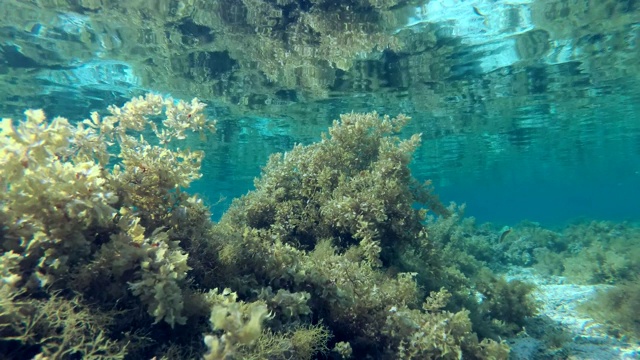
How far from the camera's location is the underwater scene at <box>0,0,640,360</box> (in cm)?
309

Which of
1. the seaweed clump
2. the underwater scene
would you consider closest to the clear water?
the underwater scene

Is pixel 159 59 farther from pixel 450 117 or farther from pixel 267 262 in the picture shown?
pixel 450 117

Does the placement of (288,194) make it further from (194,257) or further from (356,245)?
(194,257)

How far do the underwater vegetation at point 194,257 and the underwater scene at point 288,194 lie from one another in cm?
2

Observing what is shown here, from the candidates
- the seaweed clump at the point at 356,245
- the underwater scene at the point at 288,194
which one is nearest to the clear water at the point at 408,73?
the underwater scene at the point at 288,194

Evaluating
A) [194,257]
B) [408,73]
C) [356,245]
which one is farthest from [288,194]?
[408,73]

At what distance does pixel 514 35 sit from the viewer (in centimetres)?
1311

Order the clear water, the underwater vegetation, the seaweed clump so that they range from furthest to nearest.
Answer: the clear water, the seaweed clump, the underwater vegetation

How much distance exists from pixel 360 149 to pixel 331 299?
357cm

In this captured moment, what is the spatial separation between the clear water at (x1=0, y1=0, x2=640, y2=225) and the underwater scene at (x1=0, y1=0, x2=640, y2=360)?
12 cm

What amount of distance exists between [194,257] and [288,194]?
9.27 ft

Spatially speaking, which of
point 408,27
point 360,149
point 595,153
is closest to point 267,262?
point 360,149

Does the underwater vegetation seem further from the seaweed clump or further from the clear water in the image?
the clear water

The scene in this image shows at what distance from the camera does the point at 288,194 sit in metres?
6.62
